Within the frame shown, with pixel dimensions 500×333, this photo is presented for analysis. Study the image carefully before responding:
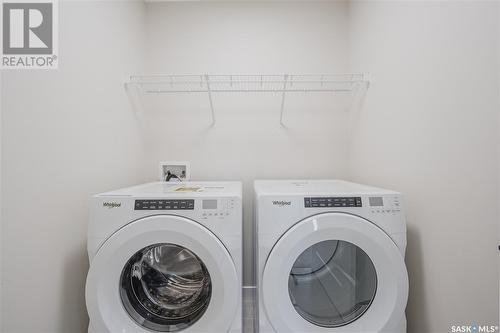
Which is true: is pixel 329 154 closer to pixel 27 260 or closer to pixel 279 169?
pixel 279 169

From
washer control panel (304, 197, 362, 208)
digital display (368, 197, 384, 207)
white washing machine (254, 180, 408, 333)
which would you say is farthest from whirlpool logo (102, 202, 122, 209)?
digital display (368, 197, 384, 207)

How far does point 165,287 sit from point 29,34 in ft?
4.33

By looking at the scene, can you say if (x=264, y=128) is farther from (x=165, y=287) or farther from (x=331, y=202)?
(x=165, y=287)

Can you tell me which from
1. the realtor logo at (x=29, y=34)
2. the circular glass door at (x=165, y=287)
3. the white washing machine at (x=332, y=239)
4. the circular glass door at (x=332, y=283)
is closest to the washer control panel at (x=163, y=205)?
the circular glass door at (x=165, y=287)

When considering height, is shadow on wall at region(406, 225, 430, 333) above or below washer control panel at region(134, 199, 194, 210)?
below

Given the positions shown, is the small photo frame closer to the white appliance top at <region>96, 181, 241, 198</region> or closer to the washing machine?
the white appliance top at <region>96, 181, 241, 198</region>

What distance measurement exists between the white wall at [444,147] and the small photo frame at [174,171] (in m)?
1.36

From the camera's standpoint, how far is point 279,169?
6.24 ft

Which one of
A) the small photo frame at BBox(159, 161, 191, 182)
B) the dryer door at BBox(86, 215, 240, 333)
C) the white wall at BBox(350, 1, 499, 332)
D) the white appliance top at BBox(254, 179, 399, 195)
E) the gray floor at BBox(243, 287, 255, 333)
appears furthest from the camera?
the small photo frame at BBox(159, 161, 191, 182)

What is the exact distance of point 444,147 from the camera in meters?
0.99

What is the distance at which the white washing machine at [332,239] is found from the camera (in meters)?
1.00

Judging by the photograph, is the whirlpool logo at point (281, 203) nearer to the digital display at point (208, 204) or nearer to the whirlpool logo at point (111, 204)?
the digital display at point (208, 204)

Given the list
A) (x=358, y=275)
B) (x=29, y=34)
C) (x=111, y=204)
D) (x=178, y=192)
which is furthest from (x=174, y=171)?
(x=358, y=275)

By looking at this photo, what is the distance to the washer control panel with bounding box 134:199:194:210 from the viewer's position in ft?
3.30
